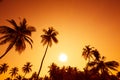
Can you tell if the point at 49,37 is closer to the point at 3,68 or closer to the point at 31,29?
the point at 31,29

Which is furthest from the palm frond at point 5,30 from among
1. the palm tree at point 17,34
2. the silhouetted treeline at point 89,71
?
the silhouetted treeline at point 89,71

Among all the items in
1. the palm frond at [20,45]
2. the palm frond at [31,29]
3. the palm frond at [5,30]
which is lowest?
the palm frond at [20,45]

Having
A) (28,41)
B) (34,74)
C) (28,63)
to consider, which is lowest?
(28,41)

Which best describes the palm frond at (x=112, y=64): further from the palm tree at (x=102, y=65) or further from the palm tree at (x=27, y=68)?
the palm tree at (x=27, y=68)

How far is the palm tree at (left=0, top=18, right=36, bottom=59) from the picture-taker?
2884 centimetres

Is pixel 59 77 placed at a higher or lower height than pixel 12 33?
lower

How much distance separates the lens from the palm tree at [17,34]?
94.6 ft

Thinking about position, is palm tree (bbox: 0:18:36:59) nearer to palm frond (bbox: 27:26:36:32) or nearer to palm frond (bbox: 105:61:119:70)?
palm frond (bbox: 27:26:36:32)

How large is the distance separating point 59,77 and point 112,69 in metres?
14.8

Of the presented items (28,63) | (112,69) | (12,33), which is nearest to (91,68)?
(112,69)

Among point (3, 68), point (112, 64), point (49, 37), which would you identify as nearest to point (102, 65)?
point (112, 64)

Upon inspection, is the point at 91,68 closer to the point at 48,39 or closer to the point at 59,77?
the point at 59,77

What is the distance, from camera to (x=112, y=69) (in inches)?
1667

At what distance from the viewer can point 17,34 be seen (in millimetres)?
29875
